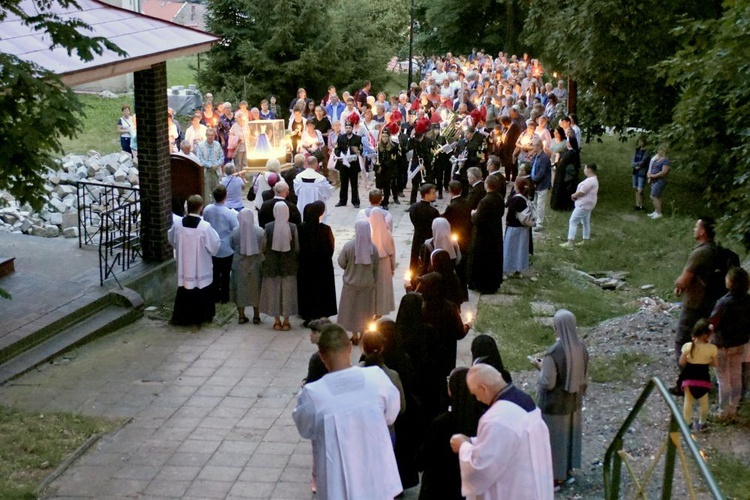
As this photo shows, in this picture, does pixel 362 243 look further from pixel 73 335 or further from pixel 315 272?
pixel 73 335

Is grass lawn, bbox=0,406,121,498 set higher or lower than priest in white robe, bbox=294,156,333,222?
lower

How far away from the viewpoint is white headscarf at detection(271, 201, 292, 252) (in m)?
12.2

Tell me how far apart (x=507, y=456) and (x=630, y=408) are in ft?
16.8

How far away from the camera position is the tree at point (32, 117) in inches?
284

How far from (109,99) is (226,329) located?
71.9ft

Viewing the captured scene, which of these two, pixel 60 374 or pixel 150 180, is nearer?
pixel 60 374

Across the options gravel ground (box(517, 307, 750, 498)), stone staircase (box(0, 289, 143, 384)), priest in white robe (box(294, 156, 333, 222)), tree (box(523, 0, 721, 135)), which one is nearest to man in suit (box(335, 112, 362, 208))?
priest in white robe (box(294, 156, 333, 222))

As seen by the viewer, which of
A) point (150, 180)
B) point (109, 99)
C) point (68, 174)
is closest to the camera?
point (150, 180)

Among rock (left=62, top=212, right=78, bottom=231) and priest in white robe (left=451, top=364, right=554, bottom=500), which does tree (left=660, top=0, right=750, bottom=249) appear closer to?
priest in white robe (left=451, top=364, right=554, bottom=500)

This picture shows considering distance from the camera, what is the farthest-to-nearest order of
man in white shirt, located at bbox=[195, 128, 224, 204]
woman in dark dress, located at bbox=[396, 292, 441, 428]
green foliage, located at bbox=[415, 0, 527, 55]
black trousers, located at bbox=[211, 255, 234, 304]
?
green foliage, located at bbox=[415, 0, 527, 55] → man in white shirt, located at bbox=[195, 128, 224, 204] → black trousers, located at bbox=[211, 255, 234, 304] → woman in dark dress, located at bbox=[396, 292, 441, 428]

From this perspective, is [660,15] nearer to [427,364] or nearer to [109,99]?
[427,364]

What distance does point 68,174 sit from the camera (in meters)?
21.9

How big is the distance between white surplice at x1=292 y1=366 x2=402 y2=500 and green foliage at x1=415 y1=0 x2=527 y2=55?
44.1 metres

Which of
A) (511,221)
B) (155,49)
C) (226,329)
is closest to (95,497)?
(226,329)
